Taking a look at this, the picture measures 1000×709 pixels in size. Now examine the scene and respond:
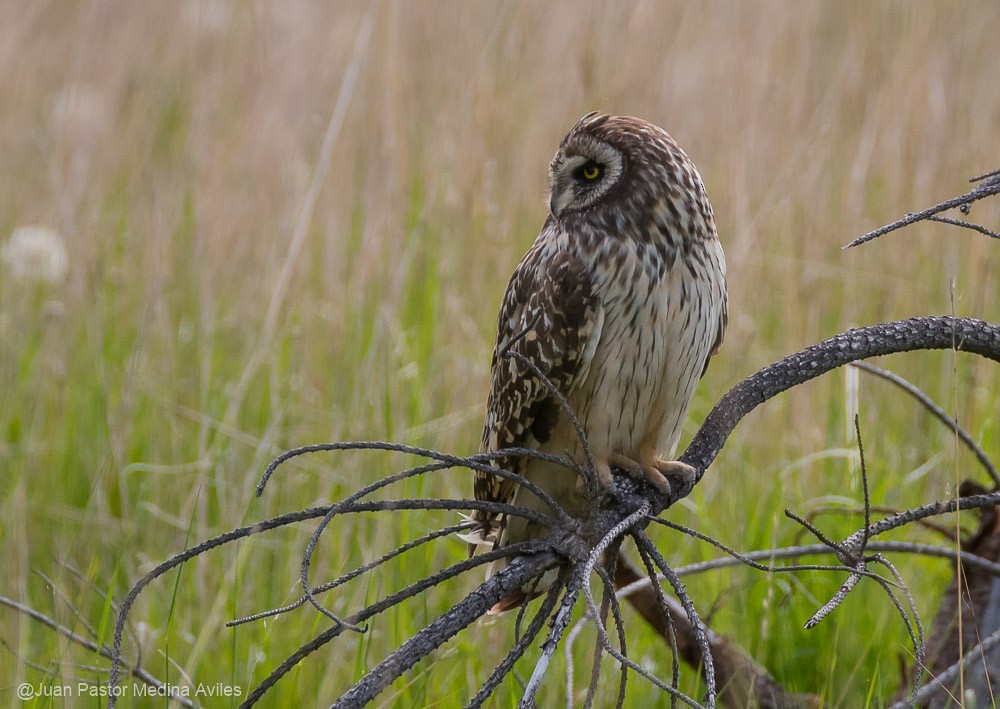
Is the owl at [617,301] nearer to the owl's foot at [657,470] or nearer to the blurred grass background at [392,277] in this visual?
the owl's foot at [657,470]

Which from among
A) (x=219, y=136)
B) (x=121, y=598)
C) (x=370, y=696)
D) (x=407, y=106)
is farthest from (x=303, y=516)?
(x=219, y=136)

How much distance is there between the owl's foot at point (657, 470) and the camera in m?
2.22

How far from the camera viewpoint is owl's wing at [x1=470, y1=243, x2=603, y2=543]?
239 cm

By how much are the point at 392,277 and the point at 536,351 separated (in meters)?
1.58

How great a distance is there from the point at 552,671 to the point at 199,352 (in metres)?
1.72

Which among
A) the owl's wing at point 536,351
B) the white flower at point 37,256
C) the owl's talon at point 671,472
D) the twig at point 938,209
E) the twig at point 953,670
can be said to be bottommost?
the twig at point 953,670

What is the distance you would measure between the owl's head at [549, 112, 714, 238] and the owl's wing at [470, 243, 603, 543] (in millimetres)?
140

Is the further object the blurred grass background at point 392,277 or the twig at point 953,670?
the blurred grass background at point 392,277

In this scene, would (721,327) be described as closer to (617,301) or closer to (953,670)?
(617,301)

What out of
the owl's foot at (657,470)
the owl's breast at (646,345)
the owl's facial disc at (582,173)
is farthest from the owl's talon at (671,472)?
the owl's facial disc at (582,173)

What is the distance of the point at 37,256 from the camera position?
14.1 feet

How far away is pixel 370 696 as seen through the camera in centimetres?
143

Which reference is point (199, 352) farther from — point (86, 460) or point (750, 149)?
point (750, 149)

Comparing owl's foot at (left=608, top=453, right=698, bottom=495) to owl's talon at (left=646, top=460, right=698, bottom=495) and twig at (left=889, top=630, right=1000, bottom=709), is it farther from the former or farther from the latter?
twig at (left=889, top=630, right=1000, bottom=709)
